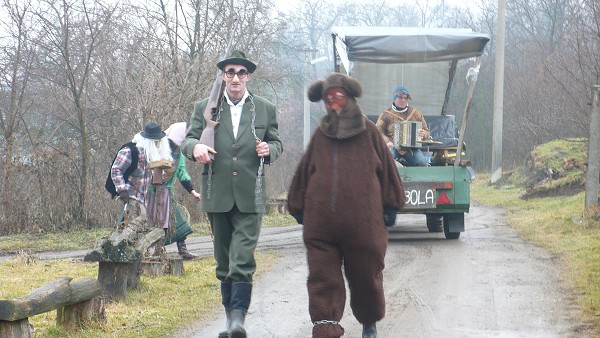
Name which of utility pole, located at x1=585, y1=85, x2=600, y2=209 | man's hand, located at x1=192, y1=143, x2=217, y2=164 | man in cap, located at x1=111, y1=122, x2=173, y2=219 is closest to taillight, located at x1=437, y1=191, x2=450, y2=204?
utility pole, located at x1=585, y1=85, x2=600, y2=209

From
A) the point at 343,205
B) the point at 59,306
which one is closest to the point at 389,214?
the point at 343,205

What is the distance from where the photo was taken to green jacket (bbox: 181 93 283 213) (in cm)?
695

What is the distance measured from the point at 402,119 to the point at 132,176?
488 cm

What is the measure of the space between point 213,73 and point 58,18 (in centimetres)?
318

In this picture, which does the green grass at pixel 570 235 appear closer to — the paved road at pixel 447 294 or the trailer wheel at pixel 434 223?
the paved road at pixel 447 294

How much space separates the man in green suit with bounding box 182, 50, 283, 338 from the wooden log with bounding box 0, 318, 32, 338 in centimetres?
133

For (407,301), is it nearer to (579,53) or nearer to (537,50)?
(579,53)

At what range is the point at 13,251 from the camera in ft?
49.6

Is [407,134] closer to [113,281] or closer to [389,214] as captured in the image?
[113,281]

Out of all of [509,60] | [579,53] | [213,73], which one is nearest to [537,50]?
[509,60]

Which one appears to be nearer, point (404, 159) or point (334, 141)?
point (334, 141)

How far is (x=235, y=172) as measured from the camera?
6.97 metres

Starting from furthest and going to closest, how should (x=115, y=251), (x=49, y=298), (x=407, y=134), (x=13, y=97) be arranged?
(x=13, y=97) → (x=407, y=134) → (x=115, y=251) → (x=49, y=298)

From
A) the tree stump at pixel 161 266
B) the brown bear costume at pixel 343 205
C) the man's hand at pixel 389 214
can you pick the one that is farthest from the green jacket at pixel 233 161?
the tree stump at pixel 161 266
